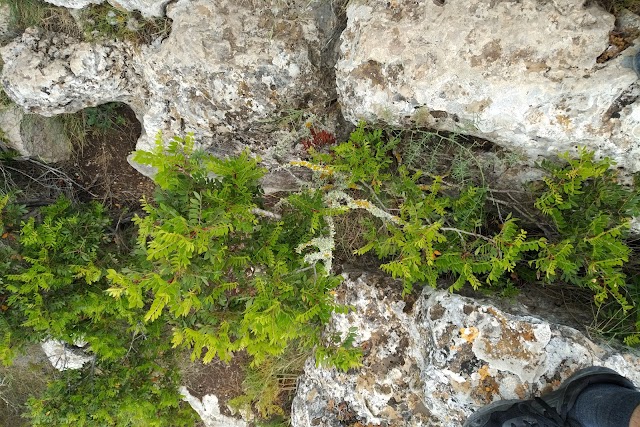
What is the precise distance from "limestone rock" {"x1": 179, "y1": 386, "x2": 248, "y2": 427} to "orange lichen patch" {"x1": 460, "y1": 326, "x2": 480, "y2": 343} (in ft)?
12.7

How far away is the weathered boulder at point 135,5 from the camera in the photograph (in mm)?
4016

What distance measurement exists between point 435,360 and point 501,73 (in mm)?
2557

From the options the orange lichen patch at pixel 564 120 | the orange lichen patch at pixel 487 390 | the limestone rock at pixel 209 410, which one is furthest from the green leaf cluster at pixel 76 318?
the orange lichen patch at pixel 564 120

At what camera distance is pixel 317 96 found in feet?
13.8

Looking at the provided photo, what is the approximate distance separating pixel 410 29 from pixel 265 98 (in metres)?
1.44

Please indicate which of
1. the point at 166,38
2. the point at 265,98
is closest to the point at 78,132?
the point at 166,38

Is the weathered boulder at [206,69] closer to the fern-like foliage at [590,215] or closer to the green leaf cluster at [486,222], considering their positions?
the green leaf cluster at [486,222]

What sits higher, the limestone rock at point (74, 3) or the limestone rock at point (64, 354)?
the limestone rock at point (74, 3)

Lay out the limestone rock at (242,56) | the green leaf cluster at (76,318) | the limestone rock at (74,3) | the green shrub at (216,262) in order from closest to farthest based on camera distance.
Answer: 1. the green shrub at (216,262)
2. the limestone rock at (242,56)
3. the limestone rock at (74,3)
4. the green leaf cluster at (76,318)

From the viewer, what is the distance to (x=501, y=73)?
128 inches

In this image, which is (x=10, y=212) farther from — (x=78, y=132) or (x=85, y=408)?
(x=85, y=408)

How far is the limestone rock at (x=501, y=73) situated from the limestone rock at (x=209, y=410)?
490 centimetres

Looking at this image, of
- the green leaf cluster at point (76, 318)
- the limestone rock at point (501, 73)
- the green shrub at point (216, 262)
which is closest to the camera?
the green shrub at point (216, 262)

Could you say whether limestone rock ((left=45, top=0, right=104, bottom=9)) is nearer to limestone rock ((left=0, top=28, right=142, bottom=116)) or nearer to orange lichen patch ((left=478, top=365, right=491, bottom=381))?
limestone rock ((left=0, top=28, right=142, bottom=116))
